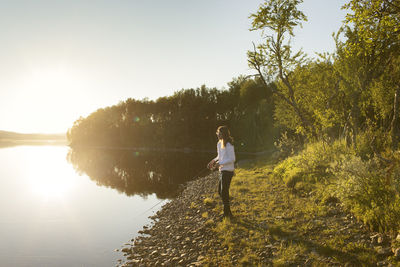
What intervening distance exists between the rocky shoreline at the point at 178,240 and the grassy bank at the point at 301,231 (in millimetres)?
441

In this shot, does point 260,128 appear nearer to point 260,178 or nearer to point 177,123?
point 177,123

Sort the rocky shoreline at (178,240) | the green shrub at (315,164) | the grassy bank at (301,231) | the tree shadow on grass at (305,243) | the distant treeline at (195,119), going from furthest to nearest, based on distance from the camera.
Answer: the distant treeline at (195,119)
the green shrub at (315,164)
the rocky shoreline at (178,240)
the grassy bank at (301,231)
the tree shadow on grass at (305,243)

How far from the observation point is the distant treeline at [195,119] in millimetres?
59062

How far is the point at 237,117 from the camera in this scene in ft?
228

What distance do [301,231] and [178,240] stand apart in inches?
163

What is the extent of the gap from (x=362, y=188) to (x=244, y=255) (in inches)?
175

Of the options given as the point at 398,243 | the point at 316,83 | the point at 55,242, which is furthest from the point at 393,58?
the point at 55,242

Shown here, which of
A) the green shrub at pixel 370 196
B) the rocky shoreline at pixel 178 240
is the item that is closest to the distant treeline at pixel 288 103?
the green shrub at pixel 370 196

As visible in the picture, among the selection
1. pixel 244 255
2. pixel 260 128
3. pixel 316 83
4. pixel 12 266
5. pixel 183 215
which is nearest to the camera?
pixel 244 255

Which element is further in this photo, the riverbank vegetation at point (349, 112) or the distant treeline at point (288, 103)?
the distant treeline at point (288, 103)

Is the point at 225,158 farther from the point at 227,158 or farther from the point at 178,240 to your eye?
the point at 178,240

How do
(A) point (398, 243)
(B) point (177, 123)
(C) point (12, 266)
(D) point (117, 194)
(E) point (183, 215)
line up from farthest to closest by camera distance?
(B) point (177, 123), (D) point (117, 194), (E) point (183, 215), (C) point (12, 266), (A) point (398, 243)

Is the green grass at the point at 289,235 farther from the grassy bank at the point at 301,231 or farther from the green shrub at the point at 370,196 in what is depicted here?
the green shrub at the point at 370,196

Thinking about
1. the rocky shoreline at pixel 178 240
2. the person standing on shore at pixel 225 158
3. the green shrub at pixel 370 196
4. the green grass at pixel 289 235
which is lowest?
the rocky shoreline at pixel 178 240
